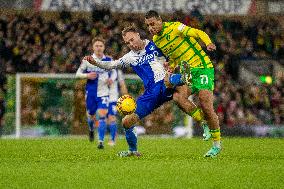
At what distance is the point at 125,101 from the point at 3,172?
8.94ft

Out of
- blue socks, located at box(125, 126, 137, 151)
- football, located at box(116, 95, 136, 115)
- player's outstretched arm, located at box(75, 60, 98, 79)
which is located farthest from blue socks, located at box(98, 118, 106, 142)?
football, located at box(116, 95, 136, 115)

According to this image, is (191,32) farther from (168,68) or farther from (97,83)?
(97,83)

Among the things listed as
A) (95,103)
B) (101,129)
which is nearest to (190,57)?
(101,129)

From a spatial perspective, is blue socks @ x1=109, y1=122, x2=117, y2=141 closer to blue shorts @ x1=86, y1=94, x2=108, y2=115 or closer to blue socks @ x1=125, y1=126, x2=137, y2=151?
blue shorts @ x1=86, y1=94, x2=108, y2=115

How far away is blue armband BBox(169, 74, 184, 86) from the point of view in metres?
12.1

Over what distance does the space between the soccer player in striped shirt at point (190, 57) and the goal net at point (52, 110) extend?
11757 mm

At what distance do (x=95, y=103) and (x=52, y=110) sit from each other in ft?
18.1

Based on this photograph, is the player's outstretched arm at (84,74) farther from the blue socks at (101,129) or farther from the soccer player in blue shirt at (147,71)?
the soccer player in blue shirt at (147,71)

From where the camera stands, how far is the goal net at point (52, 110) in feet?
78.4

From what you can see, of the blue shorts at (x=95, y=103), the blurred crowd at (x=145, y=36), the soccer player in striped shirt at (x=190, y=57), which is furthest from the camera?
the blurred crowd at (x=145, y=36)

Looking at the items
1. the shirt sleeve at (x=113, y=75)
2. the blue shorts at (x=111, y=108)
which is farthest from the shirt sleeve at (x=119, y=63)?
the blue shorts at (x=111, y=108)

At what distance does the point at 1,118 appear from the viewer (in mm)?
24453

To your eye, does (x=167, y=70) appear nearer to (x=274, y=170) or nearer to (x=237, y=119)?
(x=274, y=170)

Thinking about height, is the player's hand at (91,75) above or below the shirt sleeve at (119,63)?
below
